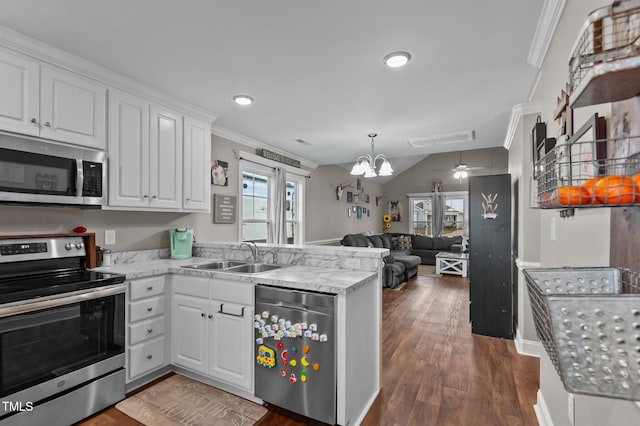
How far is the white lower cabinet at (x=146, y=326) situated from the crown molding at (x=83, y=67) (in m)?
1.57

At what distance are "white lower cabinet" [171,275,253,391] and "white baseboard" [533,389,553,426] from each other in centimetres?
189

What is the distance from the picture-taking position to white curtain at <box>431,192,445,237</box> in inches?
371

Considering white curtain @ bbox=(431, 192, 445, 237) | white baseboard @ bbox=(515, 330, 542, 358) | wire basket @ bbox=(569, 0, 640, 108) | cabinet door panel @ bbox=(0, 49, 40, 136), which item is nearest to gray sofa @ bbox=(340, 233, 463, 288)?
white curtain @ bbox=(431, 192, 445, 237)

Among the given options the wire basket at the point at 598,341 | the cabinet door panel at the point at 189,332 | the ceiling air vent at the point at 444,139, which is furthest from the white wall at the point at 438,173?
the wire basket at the point at 598,341

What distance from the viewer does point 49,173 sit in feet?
6.93

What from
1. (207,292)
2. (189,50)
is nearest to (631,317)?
(207,292)

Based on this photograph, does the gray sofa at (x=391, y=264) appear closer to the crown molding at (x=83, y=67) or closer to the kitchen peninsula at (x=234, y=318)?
the kitchen peninsula at (x=234, y=318)

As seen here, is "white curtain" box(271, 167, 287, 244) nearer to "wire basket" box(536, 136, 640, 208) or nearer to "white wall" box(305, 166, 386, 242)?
"white wall" box(305, 166, 386, 242)

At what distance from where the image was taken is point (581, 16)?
141 cm

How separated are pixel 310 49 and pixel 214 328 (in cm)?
214

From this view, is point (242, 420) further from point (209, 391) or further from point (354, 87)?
point (354, 87)

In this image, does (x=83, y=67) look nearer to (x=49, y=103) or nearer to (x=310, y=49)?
(x=49, y=103)

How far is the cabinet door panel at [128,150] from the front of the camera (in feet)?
8.11

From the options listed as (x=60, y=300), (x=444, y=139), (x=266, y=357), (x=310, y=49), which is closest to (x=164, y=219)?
(x=60, y=300)
